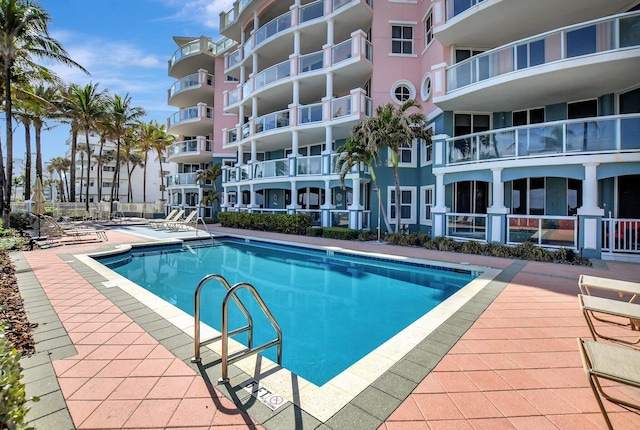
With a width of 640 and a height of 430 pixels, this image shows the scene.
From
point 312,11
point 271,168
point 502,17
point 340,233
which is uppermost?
point 312,11

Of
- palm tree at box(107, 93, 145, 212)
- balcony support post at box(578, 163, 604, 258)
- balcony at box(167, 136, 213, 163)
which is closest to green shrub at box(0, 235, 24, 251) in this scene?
palm tree at box(107, 93, 145, 212)

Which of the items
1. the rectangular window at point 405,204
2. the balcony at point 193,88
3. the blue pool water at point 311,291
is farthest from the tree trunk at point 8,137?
the rectangular window at point 405,204

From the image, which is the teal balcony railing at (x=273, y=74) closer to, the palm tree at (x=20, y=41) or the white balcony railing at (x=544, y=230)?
the palm tree at (x=20, y=41)

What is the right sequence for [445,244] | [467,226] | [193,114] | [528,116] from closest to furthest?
1. [445,244]
2. [467,226]
3. [528,116]
4. [193,114]

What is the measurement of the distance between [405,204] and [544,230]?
6999 mm

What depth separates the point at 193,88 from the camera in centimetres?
2800

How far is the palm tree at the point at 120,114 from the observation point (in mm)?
27112

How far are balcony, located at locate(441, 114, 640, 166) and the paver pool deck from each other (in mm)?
7015

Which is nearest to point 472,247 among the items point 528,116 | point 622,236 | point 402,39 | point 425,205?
point 622,236

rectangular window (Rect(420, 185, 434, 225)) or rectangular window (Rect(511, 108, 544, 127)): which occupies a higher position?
rectangular window (Rect(511, 108, 544, 127))

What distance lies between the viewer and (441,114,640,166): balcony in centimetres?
945

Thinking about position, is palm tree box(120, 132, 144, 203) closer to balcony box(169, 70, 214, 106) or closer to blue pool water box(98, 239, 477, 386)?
balcony box(169, 70, 214, 106)

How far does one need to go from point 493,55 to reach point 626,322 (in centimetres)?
1022

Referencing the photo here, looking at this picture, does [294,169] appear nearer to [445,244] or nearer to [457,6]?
[445,244]
